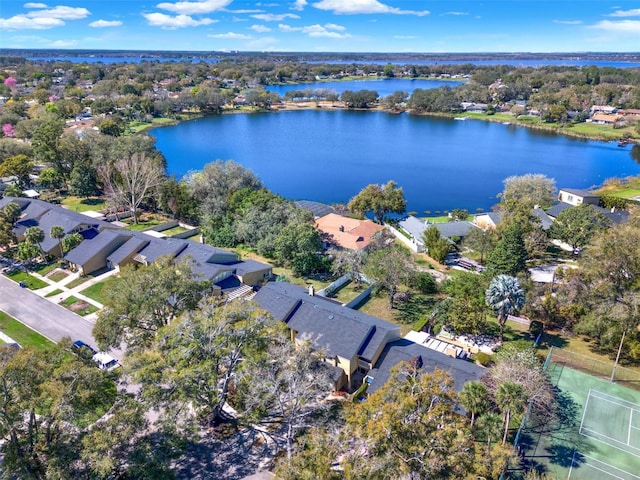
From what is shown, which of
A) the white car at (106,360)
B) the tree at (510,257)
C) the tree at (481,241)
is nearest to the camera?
the white car at (106,360)

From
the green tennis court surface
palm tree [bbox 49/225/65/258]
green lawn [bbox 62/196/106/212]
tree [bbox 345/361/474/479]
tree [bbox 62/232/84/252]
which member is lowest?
the green tennis court surface

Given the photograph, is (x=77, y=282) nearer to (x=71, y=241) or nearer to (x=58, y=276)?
Result: (x=58, y=276)

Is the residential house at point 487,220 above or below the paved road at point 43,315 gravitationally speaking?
above

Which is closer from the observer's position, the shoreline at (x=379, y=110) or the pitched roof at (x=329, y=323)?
the pitched roof at (x=329, y=323)

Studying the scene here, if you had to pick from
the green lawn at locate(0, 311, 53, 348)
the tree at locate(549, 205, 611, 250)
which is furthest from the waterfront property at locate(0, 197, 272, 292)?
the tree at locate(549, 205, 611, 250)

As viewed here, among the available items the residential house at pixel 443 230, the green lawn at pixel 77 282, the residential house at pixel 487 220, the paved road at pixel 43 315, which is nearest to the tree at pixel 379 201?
the residential house at pixel 443 230

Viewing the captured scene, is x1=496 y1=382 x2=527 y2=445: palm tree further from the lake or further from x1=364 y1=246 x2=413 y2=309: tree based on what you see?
the lake

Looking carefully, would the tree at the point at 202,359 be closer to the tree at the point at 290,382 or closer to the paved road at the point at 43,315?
the tree at the point at 290,382
